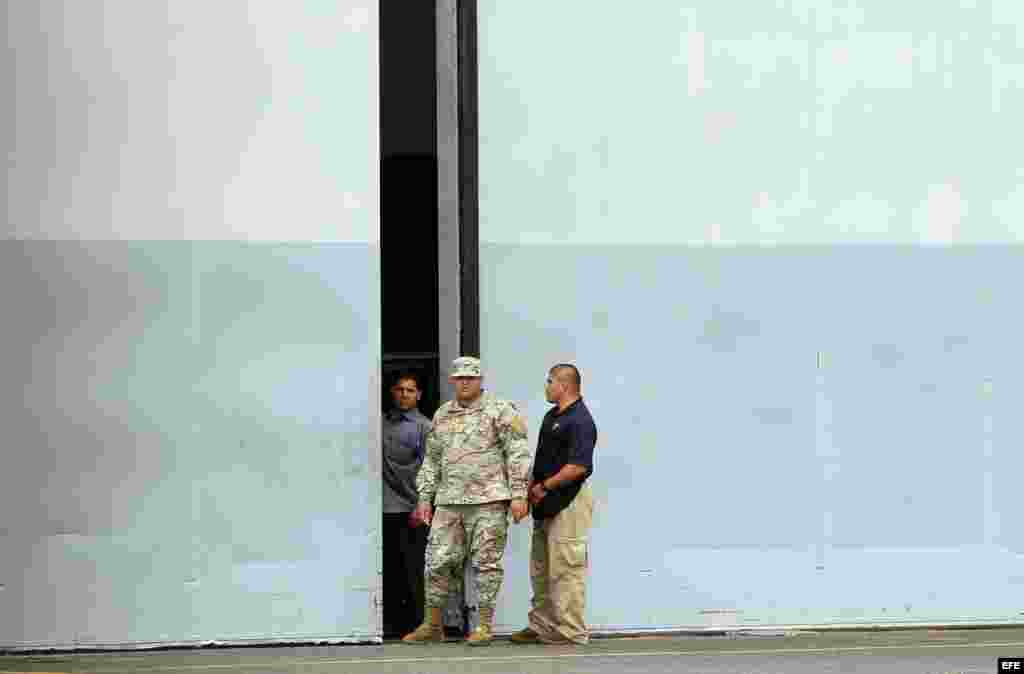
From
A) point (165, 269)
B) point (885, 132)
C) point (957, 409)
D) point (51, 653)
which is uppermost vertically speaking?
point (885, 132)

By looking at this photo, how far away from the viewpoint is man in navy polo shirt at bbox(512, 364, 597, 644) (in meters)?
13.1

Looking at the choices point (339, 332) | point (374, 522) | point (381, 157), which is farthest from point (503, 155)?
point (374, 522)

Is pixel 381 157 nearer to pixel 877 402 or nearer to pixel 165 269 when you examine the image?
pixel 165 269

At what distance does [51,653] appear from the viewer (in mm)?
13188

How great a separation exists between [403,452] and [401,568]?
2.72 feet

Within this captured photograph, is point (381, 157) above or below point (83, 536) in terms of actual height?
above

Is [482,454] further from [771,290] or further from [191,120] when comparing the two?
[191,120]

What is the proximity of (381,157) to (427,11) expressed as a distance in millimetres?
1090

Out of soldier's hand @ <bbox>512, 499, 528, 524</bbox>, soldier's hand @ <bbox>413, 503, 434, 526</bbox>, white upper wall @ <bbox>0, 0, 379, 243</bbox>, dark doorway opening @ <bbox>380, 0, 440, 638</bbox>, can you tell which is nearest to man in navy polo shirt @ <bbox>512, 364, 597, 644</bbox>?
soldier's hand @ <bbox>512, 499, 528, 524</bbox>

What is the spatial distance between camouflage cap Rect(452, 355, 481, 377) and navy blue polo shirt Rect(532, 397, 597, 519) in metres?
0.60

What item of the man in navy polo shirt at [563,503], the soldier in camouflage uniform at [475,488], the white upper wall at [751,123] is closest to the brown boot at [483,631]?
the soldier in camouflage uniform at [475,488]

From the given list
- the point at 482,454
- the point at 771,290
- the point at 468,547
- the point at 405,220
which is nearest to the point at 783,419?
the point at 771,290

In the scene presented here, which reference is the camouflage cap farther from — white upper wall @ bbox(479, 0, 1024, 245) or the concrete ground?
the concrete ground

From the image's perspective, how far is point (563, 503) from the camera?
13203mm
